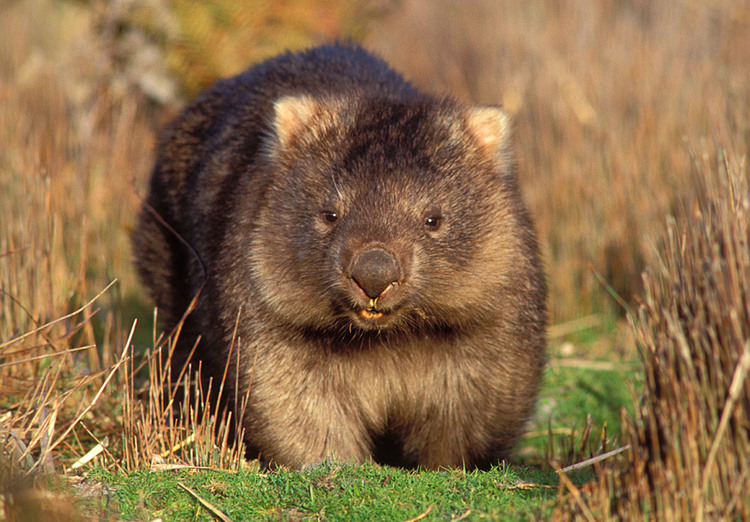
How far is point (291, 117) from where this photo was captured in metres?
4.69

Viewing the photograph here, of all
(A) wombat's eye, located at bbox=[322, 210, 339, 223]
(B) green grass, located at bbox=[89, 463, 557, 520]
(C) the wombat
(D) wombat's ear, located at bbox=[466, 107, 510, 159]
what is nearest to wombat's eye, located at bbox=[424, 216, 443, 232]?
(C) the wombat

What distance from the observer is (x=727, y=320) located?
3.01m

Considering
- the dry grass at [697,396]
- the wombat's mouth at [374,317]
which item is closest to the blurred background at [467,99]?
the wombat's mouth at [374,317]

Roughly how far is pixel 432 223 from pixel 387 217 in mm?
259

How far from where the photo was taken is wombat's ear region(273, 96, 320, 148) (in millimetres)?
4676

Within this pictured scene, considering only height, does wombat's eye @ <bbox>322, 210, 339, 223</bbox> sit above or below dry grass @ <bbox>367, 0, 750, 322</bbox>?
below

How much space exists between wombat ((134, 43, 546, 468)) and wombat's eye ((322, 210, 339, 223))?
0.5 inches

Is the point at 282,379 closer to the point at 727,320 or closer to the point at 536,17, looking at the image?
the point at 727,320

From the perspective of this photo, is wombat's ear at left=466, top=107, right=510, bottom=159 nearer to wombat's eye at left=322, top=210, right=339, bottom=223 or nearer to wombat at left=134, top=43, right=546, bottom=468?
wombat at left=134, top=43, right=546, bottom=468

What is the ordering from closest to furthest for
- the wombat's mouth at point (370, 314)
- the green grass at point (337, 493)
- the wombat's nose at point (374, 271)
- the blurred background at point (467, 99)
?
the green grass at point (337, 493)
the wombat's nose at point (374, 271)
the wombat's mouth at point (370, 314)
the blurred background at point (467, 99)

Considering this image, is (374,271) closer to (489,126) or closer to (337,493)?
(337,493)

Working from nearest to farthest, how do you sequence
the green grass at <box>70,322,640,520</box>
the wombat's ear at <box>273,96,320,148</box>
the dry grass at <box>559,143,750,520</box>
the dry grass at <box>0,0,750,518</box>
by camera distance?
the dry grass at <box>559,143,750,520</box>, the dry grass at <box>0,0,750,518</box>, the green grass at <box>70,322,640,520</box>, the wombat's ear at <box>273,96,320,148</box>

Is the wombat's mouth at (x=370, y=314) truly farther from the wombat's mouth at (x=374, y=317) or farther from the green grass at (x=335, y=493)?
the green grass at (x=335, y=493)

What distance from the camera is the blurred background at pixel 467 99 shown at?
7492 millimetres
